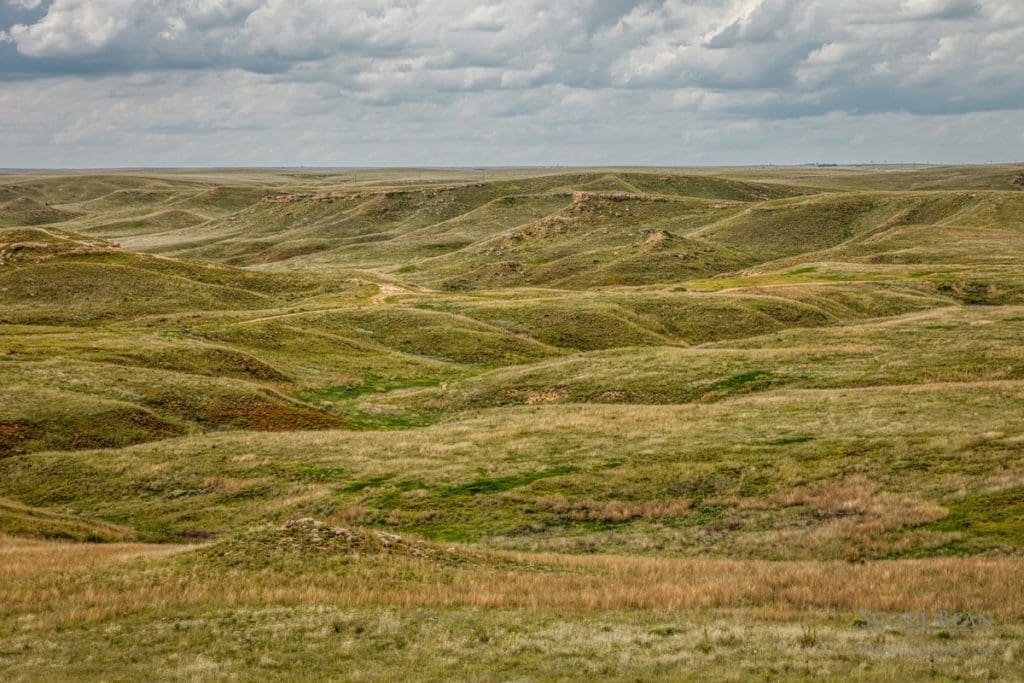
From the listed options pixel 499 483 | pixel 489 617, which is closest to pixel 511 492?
pixel 499 483

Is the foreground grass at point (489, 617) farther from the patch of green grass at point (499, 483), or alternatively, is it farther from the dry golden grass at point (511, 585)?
the patch of green grass at point (499, 483)

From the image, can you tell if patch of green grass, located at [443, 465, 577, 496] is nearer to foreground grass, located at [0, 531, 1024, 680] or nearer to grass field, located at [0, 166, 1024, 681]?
grass field, located at [0, 166, 1024, 681]

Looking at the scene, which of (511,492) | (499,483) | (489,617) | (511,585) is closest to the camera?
(489,617)

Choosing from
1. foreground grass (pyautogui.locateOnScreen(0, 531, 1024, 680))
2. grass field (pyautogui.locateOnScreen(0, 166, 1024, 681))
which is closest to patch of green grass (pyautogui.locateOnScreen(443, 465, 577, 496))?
grass field (pyautogui.locateOnScreen(0, 166, 1024, 681))

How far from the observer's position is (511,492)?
3572 cm

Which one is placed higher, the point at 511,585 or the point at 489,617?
the point at 489,617

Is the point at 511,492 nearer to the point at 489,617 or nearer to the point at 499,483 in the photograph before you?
the point at 499,483

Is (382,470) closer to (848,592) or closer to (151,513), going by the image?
(151,513)

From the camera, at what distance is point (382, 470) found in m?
39.9

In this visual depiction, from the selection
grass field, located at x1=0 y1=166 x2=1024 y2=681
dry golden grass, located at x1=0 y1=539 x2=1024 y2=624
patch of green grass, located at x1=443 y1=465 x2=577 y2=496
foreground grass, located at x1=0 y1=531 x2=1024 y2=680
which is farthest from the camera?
patch of green grass, located at x1=443 y1=465 x2=577 y2=496

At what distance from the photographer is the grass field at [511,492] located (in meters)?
17.0

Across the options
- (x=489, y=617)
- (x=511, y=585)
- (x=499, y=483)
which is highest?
(x=489, y=617)

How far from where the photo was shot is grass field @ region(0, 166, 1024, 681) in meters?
17.0

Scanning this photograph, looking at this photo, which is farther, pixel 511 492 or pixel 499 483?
pixel 499 483
